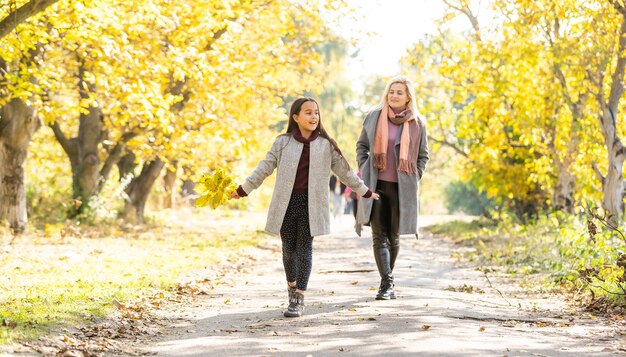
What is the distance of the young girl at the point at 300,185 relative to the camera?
837 centimetres

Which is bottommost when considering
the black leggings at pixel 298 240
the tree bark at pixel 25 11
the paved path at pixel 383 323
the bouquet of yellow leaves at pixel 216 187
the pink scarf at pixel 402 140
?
the paved path at pixel 383 323

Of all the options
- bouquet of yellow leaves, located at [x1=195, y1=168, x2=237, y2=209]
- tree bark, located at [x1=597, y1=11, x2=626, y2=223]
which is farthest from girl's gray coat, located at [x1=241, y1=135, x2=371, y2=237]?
tree bark, located at [x1=597, y1=11, x2=626, y2=223]

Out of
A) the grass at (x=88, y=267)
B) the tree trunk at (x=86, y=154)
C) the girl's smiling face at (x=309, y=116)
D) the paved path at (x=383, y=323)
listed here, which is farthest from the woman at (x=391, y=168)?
the tree trunk at (x=86, y=154)

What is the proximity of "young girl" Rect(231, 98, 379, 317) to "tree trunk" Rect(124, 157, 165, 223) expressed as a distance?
16.9 metres

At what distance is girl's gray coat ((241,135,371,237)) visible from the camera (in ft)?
27.4

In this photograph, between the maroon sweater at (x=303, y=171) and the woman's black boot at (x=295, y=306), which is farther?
the maroon sweater at (x=303, y=171)

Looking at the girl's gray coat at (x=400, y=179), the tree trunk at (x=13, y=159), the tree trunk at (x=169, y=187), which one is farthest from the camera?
the tree trunk at (x=169, y=187)

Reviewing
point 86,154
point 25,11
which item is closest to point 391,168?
point 25,11

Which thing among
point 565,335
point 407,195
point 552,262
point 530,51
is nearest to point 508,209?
point 530,51

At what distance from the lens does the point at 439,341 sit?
658 centimetres

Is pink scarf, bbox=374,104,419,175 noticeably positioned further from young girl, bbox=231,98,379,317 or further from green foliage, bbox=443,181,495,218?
green foliage, bbox=443,181,495,218

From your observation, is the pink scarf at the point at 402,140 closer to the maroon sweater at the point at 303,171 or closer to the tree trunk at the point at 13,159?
the maroon sweater at the point at 303,171

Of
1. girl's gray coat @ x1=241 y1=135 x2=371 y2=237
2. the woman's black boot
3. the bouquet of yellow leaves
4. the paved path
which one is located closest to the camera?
the paved path

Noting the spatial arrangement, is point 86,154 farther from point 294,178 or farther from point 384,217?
point 294,178
